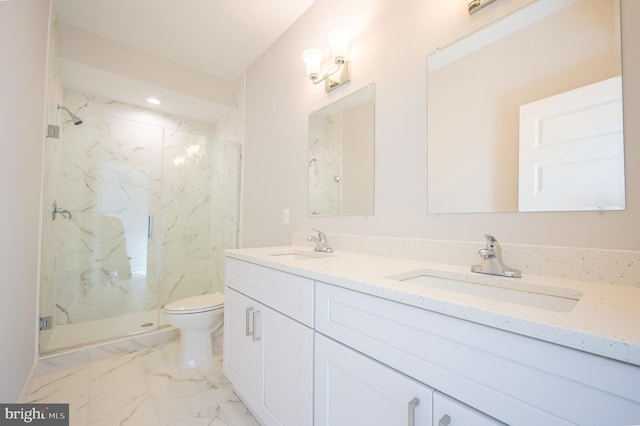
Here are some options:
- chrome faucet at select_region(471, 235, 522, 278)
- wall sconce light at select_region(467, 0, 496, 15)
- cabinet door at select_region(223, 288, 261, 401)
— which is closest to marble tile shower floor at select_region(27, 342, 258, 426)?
cabinet door at select_region(223, 288, 261, 401)

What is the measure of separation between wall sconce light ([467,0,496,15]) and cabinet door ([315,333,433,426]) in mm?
1304

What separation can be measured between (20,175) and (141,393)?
4.37ft

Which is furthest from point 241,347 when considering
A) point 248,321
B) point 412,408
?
point 412,408

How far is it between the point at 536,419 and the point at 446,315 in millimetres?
201

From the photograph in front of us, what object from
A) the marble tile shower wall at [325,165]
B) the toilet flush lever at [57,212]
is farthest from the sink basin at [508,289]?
the toilet flush lever at [57,212]

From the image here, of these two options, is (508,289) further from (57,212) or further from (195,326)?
(57,212)

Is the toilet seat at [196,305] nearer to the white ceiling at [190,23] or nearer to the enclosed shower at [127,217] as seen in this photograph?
the enclosed shower at [127,217]

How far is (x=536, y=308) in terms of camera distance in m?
0.57

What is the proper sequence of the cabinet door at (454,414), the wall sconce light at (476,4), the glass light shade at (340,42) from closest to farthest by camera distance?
1. the cabinet door at (454,414)
2. the wall sconce light at (476,4)
3. the glass light shade at (340,42)

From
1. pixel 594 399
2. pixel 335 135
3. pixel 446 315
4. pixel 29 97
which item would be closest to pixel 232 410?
pixel 446 315

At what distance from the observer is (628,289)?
→ 0.68 meters

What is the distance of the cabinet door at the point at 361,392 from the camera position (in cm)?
61

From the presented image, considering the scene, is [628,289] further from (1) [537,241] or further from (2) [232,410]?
(2) [232,410]

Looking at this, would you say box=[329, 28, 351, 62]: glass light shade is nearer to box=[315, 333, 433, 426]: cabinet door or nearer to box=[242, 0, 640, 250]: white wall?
box=[242, 0, 640, 250]: white wall
